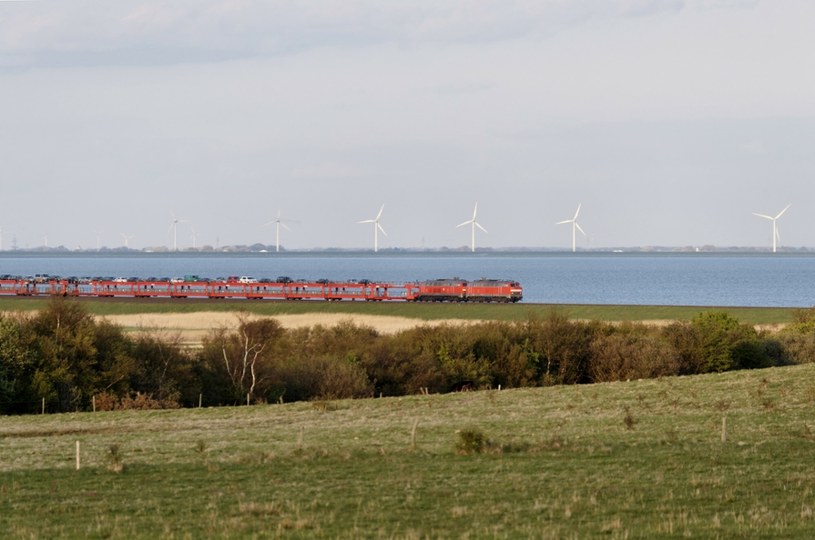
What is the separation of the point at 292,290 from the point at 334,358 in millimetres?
54591

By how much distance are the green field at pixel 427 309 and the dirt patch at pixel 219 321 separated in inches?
80.0

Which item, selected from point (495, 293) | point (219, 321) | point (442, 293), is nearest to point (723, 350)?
point (219, 321)

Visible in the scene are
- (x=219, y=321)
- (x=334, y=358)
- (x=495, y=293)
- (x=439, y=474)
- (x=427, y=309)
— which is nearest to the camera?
(x=439, y=474)

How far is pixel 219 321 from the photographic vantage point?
3275 inches

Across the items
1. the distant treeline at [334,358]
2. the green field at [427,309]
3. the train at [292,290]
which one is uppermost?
the train at [292,290]

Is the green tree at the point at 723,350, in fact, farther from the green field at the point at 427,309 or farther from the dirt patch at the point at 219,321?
the dirt patch at the point at 219,321

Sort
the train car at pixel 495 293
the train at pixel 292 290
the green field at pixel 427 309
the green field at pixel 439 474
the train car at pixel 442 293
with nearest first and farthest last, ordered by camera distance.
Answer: the green field at pixel 439 474 → the green field at pixel 427 309 → the train car at pixel 495 293 → the train car at pixel 442 293 → the train at pixel 292 290

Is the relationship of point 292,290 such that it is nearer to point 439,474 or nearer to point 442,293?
point 442,293

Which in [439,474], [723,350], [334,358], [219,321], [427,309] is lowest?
[334,358]

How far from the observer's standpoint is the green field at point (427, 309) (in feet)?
258

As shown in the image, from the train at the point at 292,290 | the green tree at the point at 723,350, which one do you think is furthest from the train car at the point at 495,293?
the green tree at the point at 723,350

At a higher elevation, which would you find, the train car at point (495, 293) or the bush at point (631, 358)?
the train car at point (495, 293)

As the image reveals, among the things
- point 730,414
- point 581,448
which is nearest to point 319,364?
point 730,414

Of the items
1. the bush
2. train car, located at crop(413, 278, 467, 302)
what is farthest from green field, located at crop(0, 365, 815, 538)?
train car, located at crop(413, 278, 467, 302)
